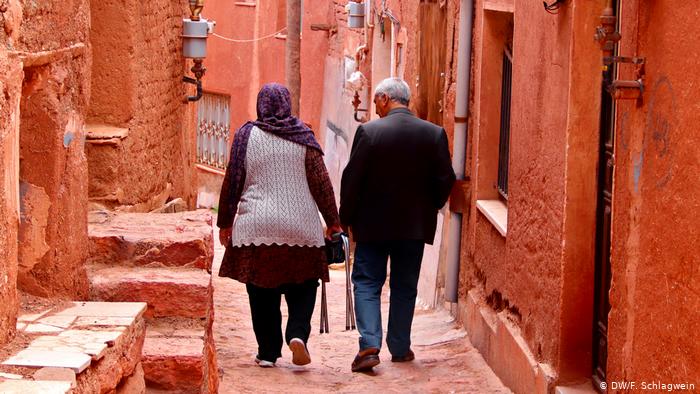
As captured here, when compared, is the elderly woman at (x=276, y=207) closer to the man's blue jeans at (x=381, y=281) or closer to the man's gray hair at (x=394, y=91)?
the man's blue jeans at (x=381, y=281)

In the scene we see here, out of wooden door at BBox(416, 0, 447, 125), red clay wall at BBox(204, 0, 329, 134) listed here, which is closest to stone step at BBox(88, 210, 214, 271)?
wooden door at BBox(416, 0, 447, 125)

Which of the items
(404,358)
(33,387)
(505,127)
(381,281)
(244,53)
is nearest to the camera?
(33,387)

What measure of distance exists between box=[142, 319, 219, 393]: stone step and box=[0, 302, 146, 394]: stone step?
46cm

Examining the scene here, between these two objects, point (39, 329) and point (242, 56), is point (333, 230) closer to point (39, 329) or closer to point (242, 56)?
point (39, 329)

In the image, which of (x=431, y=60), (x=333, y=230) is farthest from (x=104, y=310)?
(x=431, y=60)

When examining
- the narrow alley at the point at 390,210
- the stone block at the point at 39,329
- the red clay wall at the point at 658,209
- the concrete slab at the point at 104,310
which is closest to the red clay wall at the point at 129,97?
the narrow alley at the point at 390,210

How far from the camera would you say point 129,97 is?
7.34 metres

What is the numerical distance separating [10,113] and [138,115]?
3.73m

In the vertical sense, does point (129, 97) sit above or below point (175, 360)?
above

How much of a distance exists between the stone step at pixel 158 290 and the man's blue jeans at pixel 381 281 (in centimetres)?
175

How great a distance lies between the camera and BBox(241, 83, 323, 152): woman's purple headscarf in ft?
22.5

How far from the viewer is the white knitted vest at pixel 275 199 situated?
268 inches

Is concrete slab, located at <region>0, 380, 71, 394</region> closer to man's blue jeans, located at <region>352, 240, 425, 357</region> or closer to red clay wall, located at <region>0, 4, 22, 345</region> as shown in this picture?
red clay wall, located at <region>0, 4, 22, 345</region>

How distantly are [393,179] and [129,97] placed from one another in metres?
1.65
